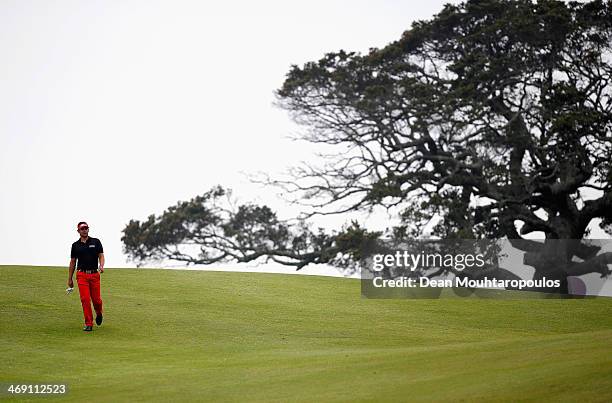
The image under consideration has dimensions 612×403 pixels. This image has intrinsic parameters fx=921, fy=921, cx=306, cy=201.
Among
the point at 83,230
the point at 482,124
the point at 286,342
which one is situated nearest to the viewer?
the point at 83,230

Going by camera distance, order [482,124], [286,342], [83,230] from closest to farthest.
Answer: [83,230]
[286,342]
[482,124]

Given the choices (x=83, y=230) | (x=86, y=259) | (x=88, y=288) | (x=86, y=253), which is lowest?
(x=88, y=288)

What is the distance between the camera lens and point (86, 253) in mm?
15633

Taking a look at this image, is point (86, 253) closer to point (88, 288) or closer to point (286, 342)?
point (88, 288)

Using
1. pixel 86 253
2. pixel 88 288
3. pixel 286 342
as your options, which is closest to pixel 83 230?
pixel 86 253

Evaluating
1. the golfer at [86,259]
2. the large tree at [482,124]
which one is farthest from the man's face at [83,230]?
the large tree at [482,124]

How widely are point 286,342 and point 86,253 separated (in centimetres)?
372

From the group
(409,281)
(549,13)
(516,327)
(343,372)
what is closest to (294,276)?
(409,281)

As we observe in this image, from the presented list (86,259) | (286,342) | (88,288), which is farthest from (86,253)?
(286,342)

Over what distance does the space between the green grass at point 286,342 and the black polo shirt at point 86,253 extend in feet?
4.02

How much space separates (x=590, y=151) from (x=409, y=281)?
8.17 metres

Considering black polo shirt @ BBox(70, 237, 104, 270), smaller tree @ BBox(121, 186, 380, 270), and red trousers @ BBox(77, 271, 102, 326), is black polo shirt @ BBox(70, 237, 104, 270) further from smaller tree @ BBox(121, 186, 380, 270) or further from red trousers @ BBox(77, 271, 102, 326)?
smaller tree @ BBox(121, 186, 380, 270)

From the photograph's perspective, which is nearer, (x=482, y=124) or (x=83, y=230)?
(x=83, y=230)

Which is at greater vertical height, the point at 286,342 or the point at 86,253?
the point at 86,253
